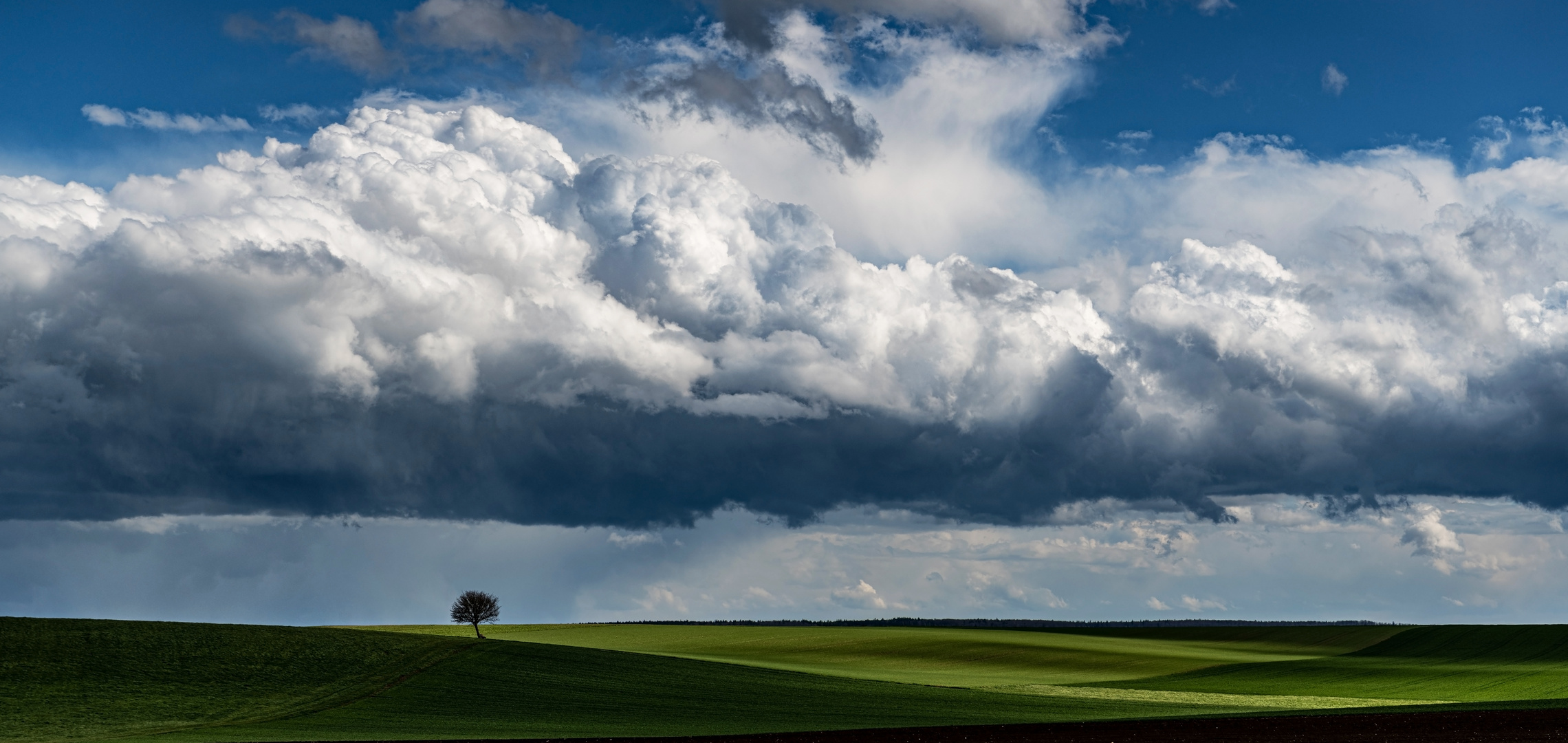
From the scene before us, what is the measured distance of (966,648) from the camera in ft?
365

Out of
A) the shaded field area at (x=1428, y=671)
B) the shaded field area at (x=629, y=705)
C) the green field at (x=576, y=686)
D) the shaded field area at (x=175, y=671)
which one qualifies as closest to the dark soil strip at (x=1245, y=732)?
the shaded field area at (x=629, y=705)

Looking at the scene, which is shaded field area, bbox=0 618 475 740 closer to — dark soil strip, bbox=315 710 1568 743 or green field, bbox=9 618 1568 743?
green field, bbox=9 618 1568 743

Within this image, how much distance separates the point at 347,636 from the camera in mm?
77562

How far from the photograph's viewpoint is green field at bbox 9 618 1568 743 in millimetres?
51719

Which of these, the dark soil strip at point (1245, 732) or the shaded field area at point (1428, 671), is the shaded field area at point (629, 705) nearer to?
the dark soil strip at point (1245, 732)

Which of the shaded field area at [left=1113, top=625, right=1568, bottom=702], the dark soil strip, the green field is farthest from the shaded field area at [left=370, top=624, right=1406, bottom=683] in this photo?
the dark soil strip

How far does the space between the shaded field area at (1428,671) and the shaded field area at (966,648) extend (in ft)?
14.5

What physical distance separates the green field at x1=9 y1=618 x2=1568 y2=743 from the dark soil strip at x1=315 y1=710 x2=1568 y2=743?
4.15m

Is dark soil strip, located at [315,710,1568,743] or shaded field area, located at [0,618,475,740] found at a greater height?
shaded field area, located at [0,618,475,740]

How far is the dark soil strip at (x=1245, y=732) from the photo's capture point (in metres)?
42.8

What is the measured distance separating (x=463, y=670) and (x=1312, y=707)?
4514 cm

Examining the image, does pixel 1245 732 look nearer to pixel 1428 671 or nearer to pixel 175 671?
pixel 175 671

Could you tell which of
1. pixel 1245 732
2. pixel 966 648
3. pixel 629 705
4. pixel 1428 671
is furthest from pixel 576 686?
pixel 1428 671

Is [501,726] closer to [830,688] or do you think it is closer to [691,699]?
[691,699]
